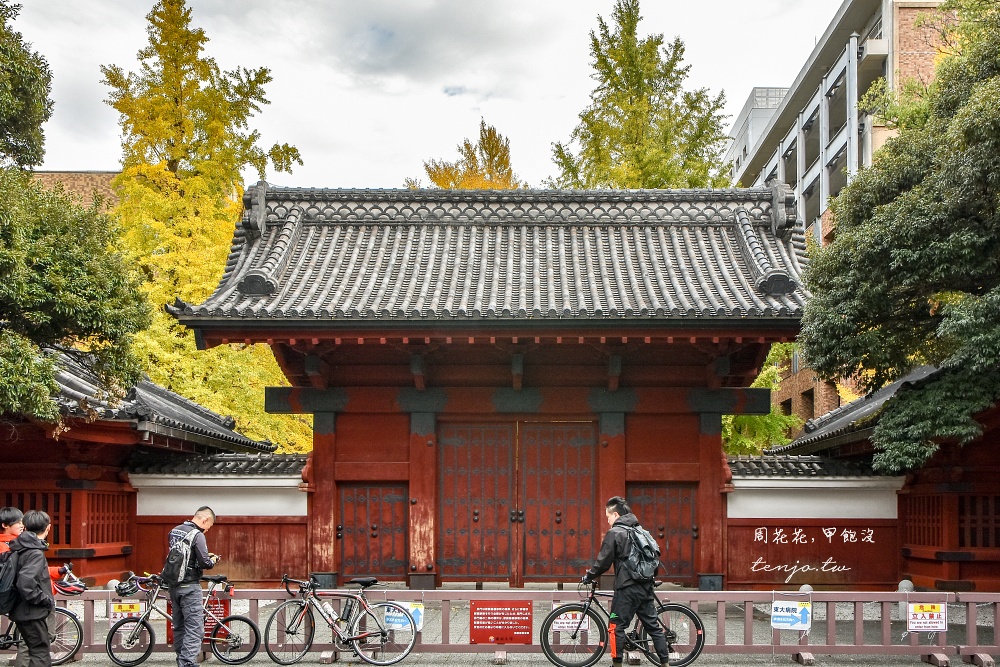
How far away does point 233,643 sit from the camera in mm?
10055

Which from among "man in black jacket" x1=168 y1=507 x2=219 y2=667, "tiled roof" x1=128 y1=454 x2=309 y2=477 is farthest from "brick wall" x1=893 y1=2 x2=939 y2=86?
"man in black jacket" x1=168 y1=507 x2=219 y2=667

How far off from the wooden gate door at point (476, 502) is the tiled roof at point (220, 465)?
100 inches

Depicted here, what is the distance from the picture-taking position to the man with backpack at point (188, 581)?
357 inches

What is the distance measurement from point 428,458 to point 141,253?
34.7 feet

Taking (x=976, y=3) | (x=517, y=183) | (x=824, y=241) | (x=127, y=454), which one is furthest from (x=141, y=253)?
(x=824, y=241)

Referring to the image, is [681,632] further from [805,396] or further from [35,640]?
[805,396]

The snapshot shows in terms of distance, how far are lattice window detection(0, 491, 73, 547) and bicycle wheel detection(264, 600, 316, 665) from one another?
5125 mm

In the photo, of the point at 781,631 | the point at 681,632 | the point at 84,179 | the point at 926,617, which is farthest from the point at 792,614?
the point at 84,179

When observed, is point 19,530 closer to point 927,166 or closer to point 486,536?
point 486,536

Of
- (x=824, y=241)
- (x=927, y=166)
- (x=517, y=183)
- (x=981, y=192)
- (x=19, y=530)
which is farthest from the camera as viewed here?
(x=824, y=241)

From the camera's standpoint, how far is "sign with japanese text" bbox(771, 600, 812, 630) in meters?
10.1

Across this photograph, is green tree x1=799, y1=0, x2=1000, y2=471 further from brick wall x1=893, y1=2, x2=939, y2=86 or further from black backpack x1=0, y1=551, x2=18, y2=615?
brick wall x1=893, y1=2, x2=939, y2=86

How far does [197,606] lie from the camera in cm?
929

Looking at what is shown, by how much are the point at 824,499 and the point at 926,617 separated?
4.31m
